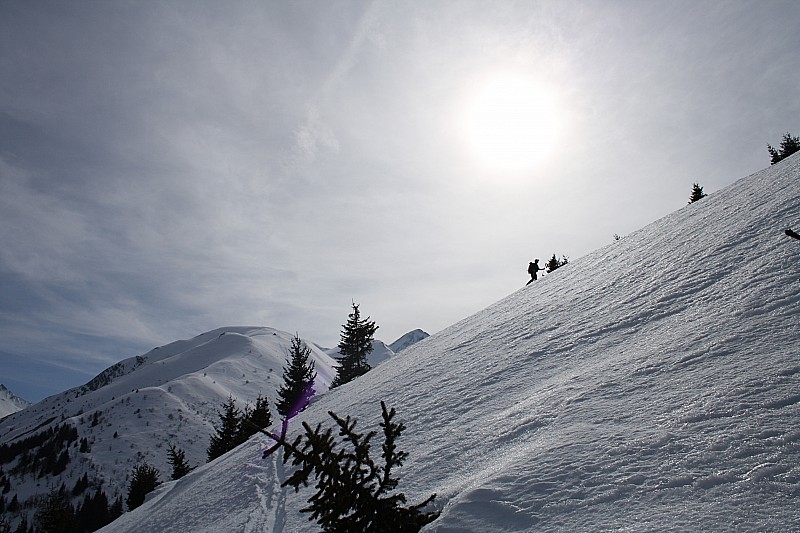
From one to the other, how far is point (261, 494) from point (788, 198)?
1461cm

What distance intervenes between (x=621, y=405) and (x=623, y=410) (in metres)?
0.17

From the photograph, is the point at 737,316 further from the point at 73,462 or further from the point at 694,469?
the point at 73,462

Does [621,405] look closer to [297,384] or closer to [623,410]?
[623,410]

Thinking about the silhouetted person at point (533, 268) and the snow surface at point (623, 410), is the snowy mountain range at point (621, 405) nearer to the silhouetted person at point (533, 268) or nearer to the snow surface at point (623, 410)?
the snow surface at point (623, 410)

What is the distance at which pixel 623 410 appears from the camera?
512 centimetres

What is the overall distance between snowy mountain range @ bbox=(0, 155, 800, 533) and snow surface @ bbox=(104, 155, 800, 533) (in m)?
0.02

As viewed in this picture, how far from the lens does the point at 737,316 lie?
633 centimetres

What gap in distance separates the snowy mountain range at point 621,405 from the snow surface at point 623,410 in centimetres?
2

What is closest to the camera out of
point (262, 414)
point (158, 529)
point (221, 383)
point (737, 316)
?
point (737, 316)

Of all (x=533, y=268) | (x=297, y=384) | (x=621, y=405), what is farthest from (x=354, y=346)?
(x=621, y=405)

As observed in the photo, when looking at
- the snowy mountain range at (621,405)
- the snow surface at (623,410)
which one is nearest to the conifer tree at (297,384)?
the snowy mountain range at (621,405)

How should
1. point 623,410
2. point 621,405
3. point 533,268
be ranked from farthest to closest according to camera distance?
point 533,268 < point 621,405 < point 623,410

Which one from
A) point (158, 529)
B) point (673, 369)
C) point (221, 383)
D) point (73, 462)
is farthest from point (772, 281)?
point (221, 383)

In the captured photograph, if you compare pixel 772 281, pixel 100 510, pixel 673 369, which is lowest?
pixel 100 510
